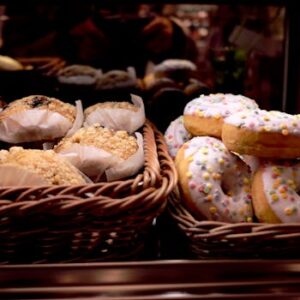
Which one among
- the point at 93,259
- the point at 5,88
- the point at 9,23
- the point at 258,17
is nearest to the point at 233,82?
the point at 258,17

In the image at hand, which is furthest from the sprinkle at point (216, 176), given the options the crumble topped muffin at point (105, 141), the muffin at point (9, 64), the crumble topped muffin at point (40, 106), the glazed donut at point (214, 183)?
the muffin at point (9, 64)

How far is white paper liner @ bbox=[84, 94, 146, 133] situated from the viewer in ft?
4.83

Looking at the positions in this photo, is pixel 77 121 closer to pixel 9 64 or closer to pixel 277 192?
pixel 277 192

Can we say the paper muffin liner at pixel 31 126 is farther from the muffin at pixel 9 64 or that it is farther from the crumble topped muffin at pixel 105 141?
the muffin at pixel 9 64

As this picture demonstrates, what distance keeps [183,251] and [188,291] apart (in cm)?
26

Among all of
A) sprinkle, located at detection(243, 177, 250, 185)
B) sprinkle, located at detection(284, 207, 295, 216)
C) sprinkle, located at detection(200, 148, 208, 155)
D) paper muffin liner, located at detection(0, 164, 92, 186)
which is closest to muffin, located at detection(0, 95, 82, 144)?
paper muffin liner, located at detection(0, 164, 92, 186)

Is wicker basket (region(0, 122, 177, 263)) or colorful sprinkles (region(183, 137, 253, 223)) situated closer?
wicker basket (region(0, 122, 177, 263))

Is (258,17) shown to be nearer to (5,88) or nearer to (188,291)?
(5,88)

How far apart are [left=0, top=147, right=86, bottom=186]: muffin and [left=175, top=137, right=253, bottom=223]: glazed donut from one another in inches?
9.6

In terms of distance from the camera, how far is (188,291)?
0.94m

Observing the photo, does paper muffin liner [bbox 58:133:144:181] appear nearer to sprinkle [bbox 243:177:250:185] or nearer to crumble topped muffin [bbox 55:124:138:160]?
crumble topped muffin [bbox 55:124:138:160]

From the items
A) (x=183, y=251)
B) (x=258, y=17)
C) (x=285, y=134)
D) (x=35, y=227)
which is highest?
(x=258, y=17)

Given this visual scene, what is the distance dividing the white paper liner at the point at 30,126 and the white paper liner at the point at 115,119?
4.6 inches

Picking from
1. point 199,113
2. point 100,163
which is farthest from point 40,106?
point 199,113
